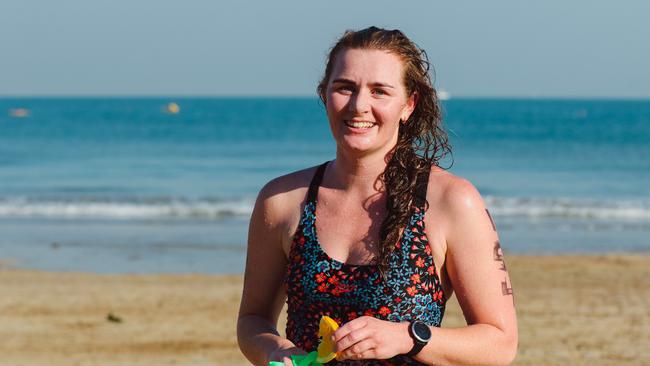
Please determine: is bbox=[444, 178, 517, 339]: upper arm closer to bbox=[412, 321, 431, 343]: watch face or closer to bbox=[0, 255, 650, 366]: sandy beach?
bbox=[412, 321, 431, 343]: watch face

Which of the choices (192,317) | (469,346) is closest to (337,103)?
(469,346)

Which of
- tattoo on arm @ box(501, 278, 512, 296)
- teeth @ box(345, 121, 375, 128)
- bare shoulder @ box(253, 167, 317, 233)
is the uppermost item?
teeth @ box(345, 121, 375, 128)

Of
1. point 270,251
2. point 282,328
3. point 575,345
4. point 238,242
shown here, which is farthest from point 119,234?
point 270,251

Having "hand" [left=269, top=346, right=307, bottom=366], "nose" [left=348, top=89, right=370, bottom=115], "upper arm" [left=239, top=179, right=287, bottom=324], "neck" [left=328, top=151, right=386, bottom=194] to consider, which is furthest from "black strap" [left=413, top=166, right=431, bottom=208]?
"hand" [left=269, top=346, right=307, bottom=366]

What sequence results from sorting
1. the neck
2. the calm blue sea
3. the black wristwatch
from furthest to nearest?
the calm blue sea → the neck → the black wristwatch

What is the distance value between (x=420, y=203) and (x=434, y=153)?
231 millimetres

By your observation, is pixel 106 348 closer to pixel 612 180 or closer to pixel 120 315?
pixel 120 315

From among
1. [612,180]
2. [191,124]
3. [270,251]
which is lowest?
[191,124]

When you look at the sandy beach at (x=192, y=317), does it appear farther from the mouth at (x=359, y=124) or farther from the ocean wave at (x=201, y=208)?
the ocean wave at (x=201, y=208)

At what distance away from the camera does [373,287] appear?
2.60 metres

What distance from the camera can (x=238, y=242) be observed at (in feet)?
53.8

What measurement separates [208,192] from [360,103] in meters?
22.4

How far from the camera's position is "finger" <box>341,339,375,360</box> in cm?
241

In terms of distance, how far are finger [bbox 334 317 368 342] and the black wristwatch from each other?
0.13m
